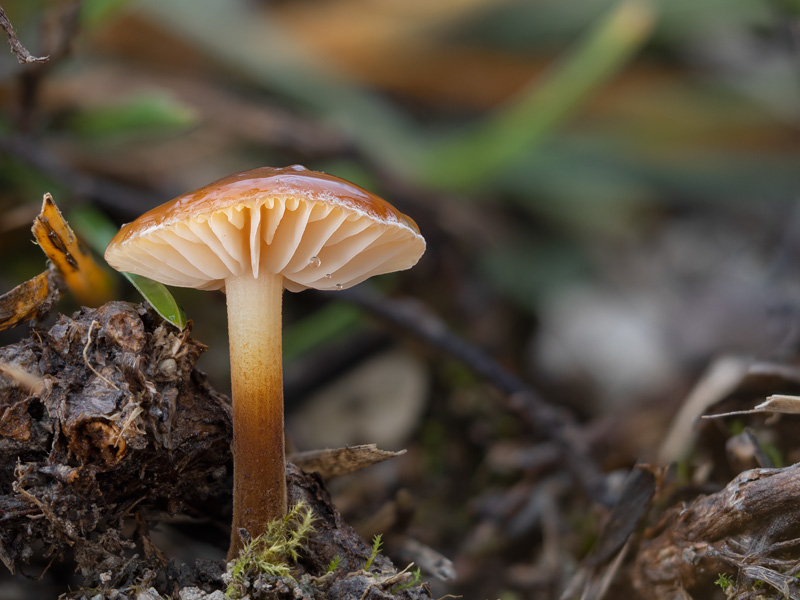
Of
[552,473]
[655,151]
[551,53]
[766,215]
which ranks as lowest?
[552,473]

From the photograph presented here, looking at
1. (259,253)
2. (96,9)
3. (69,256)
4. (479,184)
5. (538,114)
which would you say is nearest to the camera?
(259,253)

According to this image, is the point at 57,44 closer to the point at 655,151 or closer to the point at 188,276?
the point at 188,276

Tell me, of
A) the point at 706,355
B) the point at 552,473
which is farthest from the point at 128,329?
the point at 706,355

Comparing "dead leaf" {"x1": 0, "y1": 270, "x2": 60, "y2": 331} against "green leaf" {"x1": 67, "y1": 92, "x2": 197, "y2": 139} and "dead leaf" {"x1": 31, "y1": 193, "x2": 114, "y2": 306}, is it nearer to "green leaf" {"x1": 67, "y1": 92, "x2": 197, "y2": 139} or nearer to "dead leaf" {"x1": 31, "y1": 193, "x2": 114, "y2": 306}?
"dead leaf" {"x1": 31, "y1": 193, "x2": 114, "y2": 306}

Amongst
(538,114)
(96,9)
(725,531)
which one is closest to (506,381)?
(725,531)

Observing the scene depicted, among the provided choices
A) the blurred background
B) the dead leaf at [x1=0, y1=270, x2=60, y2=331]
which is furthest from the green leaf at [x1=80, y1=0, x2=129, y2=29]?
the dead leaf at [x1=0, y1=270, x2=60, y2=331]

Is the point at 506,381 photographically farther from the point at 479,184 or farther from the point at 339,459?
the point at 479,184
